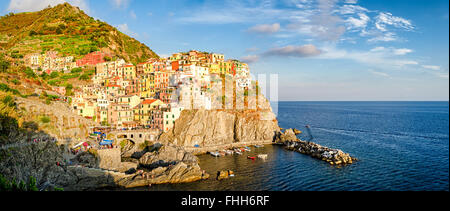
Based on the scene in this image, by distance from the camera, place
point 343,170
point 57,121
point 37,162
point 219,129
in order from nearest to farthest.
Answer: point 37,162 → point 343,170 → point 57,121 → point 219,129

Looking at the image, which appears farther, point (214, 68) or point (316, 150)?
point (214, 68)

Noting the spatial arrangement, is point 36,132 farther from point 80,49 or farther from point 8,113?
point 80,49

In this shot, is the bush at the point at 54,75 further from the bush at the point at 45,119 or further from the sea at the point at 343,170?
the sea at the point at 343,170

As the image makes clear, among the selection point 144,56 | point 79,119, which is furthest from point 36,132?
point 144,56

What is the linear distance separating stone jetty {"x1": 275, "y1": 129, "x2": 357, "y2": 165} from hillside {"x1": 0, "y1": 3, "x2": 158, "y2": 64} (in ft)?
262

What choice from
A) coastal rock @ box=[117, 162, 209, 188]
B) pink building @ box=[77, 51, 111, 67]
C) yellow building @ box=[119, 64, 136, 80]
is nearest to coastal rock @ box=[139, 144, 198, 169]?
coastal rock @ box=[117, 162, 209, 188]

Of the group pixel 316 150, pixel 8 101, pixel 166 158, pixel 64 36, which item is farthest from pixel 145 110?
pixel 64 36

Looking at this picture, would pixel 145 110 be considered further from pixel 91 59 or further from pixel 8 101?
pixel 91 59

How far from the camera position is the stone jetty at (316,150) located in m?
48.5

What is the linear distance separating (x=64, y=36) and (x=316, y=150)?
11741 centimetres

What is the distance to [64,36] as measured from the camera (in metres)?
116

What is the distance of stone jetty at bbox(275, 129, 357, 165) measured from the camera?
48.5 meters
